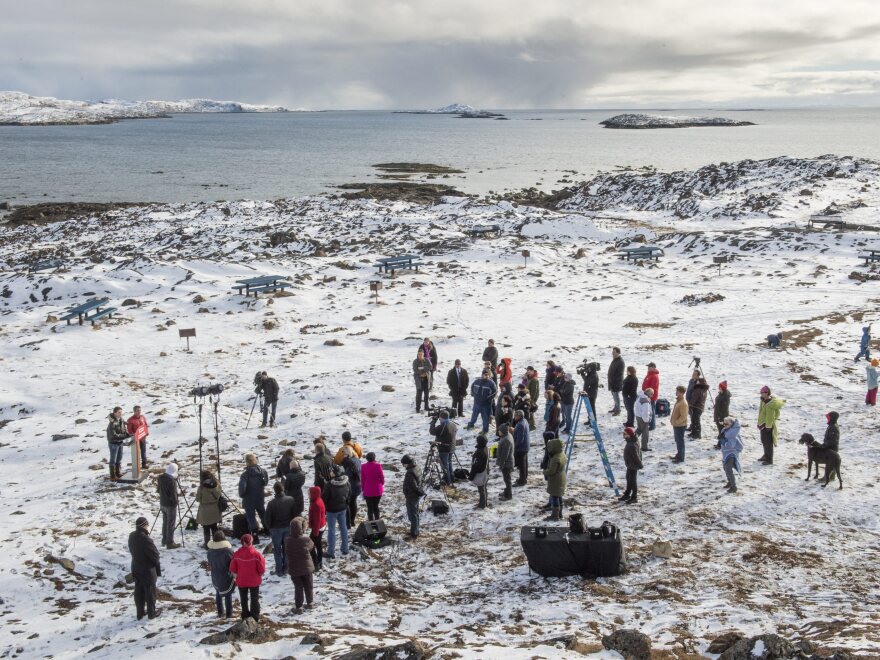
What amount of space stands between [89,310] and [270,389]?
14095 mm

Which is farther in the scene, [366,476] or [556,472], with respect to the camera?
[366,476]

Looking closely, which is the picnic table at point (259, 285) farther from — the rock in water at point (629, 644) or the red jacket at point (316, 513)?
the rock in water at point (629, 644)

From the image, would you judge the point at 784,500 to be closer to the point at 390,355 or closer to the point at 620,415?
the point at 620,415

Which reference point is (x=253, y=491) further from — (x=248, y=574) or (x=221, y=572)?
(x=248, y=574)

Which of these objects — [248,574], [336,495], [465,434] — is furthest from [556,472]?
[248,574]

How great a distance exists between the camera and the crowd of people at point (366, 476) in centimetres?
880

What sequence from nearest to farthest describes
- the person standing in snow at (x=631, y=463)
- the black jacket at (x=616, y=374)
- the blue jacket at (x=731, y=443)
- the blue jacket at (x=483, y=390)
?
the person standing in snow at (x=631, y=463) → the blue jacket at (x=731, y=443) → the blue jacket at (x=483, y=390) → the black jacket at (x=616, y=374)

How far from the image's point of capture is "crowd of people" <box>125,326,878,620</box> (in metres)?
8.80

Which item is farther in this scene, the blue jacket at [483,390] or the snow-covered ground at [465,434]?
the blue jacket at [483,390]

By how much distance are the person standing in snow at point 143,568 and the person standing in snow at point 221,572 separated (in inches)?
31.3

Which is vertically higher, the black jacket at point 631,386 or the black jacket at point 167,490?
the black jacket at point 631,386

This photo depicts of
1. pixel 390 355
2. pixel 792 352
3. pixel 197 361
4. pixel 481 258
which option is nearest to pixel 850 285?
pixel 792 352

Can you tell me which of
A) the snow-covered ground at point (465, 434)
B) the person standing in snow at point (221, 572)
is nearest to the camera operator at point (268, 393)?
the snow-covered ground at point (465, 434)

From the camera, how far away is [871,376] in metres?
15.0
